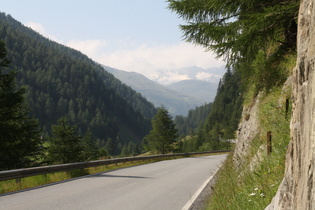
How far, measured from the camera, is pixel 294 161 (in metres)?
2.83

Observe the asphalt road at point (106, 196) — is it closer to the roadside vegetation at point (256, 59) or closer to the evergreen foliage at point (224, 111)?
the roadside vegetation at point (256, 59)

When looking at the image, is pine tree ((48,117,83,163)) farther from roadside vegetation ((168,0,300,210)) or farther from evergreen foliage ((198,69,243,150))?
evergreen foliage ((198,69,243,150))

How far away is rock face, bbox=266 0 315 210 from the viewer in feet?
7.79

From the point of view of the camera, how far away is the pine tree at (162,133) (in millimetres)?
48162

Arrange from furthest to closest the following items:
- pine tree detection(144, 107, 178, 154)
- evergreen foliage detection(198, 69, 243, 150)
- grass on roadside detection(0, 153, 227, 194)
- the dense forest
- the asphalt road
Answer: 1. evergreen foliage detection(198, 69, 243, 150)
2. the dense forest
3. pine tree detection(144, 107, 178, 154)
4. grass on roadside detection(0, 153, 227, 194)
5. the asphalt road

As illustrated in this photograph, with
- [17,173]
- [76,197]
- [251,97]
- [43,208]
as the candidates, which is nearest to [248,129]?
[251,97]

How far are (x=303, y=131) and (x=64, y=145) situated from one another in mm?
29014

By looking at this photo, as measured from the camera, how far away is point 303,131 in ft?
8.61

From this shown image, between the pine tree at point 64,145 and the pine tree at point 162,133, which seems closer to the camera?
the pine tree at point 64,145

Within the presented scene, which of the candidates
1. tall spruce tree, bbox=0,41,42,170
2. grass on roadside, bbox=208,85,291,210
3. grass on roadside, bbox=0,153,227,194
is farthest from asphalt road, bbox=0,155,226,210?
tall spruce tree, bbox=0,41,42,170

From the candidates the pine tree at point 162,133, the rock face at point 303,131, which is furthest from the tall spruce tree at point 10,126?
the pine tree at point 162,133

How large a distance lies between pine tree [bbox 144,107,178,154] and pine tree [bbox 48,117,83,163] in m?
19.2

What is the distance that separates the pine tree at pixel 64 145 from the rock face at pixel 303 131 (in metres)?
27.8

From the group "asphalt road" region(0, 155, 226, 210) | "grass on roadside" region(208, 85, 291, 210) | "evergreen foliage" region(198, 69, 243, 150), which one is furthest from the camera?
"evergreen foliage" region(198, 69, 243, 150)
